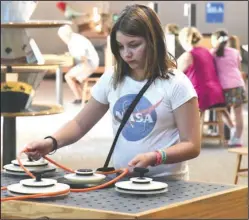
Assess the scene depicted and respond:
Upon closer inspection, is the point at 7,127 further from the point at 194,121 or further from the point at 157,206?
the point at 157,206

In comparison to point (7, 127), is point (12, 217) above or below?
above

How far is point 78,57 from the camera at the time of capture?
11.0 meters

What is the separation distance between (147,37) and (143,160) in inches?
16.8

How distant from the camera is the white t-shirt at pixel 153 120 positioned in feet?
8.61

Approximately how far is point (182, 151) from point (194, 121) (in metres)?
0.11

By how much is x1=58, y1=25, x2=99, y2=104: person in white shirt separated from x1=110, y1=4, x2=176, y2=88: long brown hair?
716 cm

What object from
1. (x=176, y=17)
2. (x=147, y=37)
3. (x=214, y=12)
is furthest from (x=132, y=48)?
(x=214, y=12)

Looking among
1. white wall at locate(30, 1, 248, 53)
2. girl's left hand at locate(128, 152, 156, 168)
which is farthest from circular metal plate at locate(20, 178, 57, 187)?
white wall at locate(30, 1, 248, 53)

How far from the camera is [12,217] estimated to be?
217cm

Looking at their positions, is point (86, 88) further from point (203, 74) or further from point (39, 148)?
point (39, 148)

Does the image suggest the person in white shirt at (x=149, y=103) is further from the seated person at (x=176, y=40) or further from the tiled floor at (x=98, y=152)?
the seated person at (x=176, y=40)

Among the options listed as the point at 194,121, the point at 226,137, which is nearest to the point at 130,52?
the point at 194,121

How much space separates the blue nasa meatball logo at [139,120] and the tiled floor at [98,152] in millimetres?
2952

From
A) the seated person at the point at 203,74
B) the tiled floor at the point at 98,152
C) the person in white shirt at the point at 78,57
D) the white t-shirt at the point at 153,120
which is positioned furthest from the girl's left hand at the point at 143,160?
the person in white shirt at the point at 78,57
